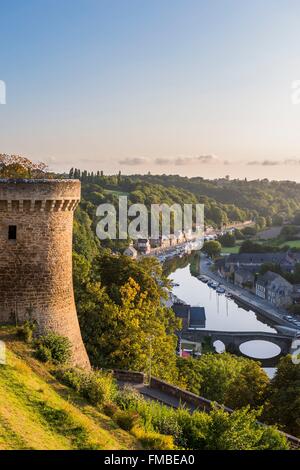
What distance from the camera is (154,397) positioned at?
2183 centimetres

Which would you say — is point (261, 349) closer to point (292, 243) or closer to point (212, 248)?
point (212, 248)

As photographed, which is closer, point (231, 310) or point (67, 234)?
point (67, 234)

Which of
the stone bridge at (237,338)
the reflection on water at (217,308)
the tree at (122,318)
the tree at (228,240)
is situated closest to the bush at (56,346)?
the tree at (122,318)

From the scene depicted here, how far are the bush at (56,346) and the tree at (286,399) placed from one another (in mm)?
10855

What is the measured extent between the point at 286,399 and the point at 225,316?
6160 centimetres

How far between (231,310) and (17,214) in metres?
76.7

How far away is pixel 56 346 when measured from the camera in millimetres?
18641

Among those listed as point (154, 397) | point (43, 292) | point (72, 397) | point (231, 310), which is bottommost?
point (231, 310)

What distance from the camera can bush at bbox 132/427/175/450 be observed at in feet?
46.7

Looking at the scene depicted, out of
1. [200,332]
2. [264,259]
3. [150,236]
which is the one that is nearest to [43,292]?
[200,332]

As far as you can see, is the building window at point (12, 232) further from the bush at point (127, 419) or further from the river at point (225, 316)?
the river at point (225, 316)

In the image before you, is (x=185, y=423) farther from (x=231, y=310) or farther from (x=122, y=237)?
(x=122, y=237)

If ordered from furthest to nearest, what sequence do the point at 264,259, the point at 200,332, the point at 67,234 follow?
the point at 264,259 < the point at 200,332 < the point at 67,234

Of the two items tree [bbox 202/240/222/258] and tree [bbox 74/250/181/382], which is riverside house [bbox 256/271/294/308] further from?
tree [bbox 74/250/181/382]
